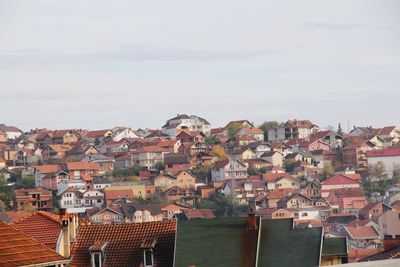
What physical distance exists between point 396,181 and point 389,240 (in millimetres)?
137245

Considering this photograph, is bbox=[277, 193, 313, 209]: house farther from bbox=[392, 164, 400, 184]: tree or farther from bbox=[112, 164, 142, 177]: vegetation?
bbox=[112, 164, 142, 177]: vegetation

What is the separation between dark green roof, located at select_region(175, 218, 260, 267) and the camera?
27531 millimetres

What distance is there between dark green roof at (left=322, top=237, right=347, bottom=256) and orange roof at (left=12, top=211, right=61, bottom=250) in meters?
5.07

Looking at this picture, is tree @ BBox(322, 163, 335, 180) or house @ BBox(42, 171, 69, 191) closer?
house @ BBox(42, 171, 69, 191)

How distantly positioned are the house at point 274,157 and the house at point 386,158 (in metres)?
11.2

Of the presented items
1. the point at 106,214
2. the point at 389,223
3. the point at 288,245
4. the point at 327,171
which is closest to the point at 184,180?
the point at 327,171

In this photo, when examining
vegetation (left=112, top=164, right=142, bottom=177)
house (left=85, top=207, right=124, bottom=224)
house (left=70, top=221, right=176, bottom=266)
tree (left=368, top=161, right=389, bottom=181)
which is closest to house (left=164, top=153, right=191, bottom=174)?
vegetation (left=112, top=164, right=142, bottom=177)

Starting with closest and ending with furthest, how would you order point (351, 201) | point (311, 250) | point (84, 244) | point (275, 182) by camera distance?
point (311, 250)
point (84, 244)
point (351, 201)
point (275, 182)

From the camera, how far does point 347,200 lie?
160 m

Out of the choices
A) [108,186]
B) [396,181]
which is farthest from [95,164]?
[396,181]

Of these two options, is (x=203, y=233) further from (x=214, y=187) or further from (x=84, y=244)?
(x=214, y=187)

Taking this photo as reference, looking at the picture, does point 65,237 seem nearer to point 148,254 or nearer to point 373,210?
point 148,254

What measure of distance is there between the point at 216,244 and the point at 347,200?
13288 cm

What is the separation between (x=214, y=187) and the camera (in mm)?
168750
